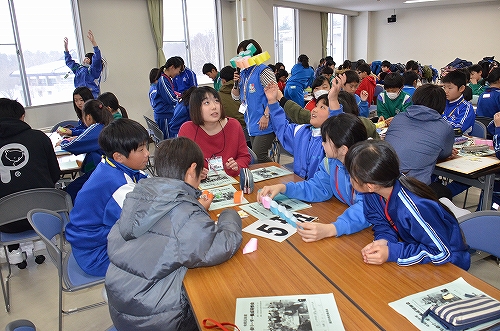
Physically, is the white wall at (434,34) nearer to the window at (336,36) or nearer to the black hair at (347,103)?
the window at (336,36)

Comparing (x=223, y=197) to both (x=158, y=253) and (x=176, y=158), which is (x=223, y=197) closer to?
(x=176, y=158)

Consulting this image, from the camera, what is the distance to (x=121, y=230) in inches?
52.1

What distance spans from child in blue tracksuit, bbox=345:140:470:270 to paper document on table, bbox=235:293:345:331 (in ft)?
1.06

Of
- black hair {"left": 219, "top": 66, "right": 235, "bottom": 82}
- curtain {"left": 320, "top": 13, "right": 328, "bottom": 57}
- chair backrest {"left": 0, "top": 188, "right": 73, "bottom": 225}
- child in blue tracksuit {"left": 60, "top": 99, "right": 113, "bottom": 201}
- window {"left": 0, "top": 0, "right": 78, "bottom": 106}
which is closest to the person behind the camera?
chair backrest {"left": 0, "top": 188, "right": 73, "bottom": 225}

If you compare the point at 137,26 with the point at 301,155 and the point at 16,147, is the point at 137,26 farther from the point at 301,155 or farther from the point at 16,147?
the point at 301,155

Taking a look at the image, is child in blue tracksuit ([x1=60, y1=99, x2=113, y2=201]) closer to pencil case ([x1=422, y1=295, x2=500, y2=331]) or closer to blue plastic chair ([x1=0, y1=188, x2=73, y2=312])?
blue plastic chair ([x1=0, y1=188, x2=73, y2=312])

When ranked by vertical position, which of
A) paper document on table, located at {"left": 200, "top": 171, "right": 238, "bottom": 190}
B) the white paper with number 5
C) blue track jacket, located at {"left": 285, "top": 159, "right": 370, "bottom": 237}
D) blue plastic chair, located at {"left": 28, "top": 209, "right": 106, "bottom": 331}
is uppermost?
blue track jacket, located at {"left": 285, "top": 159, "right": 370, "bottom": 237}

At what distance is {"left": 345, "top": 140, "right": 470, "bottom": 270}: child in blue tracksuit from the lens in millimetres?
1339

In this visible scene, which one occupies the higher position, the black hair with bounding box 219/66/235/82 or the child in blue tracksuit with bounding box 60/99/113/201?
the black hair with bounding box 219/66/235/82

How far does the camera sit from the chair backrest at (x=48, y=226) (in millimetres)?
1859

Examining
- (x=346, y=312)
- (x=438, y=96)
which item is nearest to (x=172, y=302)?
(x=346, y=312)

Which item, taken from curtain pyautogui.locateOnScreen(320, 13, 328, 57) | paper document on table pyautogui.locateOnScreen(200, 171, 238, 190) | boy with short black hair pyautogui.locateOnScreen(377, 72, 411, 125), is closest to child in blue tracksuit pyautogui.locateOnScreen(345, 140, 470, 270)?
paper document on table pyautogui.locateOnScreen(200, 171, 238, 190)

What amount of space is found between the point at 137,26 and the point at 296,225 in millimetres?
6952

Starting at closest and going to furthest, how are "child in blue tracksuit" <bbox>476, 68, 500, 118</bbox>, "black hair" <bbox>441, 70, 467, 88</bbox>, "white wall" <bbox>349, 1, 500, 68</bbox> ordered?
"black hair" <bbox>441, 70, 467, 88</bbox>
"child in blue tracksuit" <bbox>476, 68, 500, 118</bbox>
"white wall" <bbox>349, 1, 500, 68</bbox>
